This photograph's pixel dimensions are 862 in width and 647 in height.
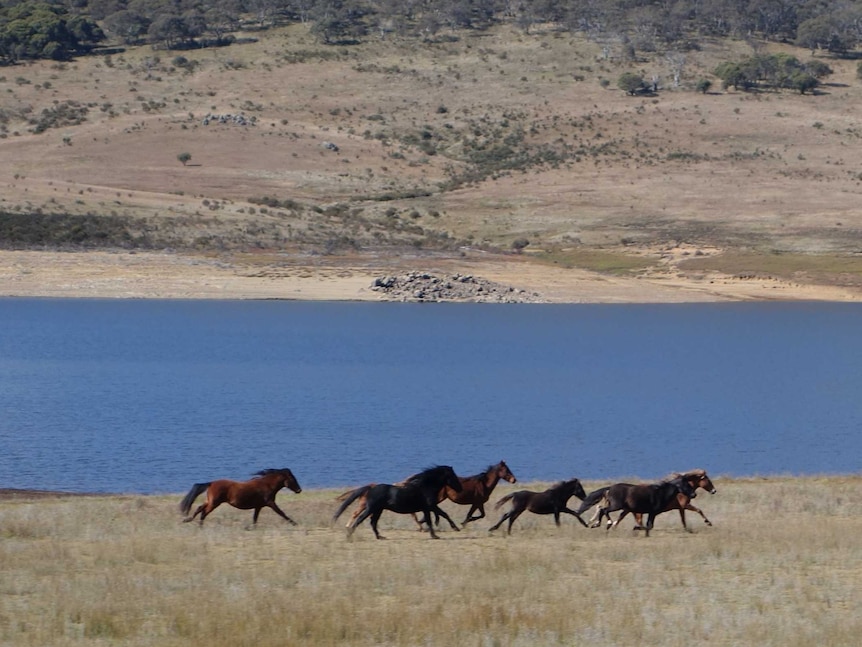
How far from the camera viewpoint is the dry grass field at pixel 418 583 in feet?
31.4

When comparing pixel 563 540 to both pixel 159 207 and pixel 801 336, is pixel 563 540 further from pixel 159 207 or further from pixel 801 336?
pixel 159 207

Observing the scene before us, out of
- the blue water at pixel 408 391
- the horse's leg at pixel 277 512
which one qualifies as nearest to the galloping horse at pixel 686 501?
the horse's leg at pixel 277 512

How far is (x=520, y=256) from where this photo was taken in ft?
235

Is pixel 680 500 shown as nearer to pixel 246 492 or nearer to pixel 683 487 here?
pixel 683 487

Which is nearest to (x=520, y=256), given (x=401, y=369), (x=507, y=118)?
(x=401, y=369)

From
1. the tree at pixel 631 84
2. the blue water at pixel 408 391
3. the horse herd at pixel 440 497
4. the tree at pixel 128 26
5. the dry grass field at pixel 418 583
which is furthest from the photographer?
the tree at pixel 128 26

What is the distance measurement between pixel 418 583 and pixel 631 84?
103569 mm

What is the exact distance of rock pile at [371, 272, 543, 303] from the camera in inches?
2484

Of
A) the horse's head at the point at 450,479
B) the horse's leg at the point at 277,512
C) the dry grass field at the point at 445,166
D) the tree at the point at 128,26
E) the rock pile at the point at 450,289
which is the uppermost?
the tree at the point at 128,26

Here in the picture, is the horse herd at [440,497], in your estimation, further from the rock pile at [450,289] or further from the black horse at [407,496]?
the rock pile at [450,289]

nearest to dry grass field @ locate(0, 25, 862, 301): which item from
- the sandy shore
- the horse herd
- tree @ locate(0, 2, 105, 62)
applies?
the sandy shore

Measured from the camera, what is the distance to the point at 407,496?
13.6 metres

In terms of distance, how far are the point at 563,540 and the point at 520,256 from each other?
5790 centimetres

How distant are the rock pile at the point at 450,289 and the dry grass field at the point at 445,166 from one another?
178 cm
